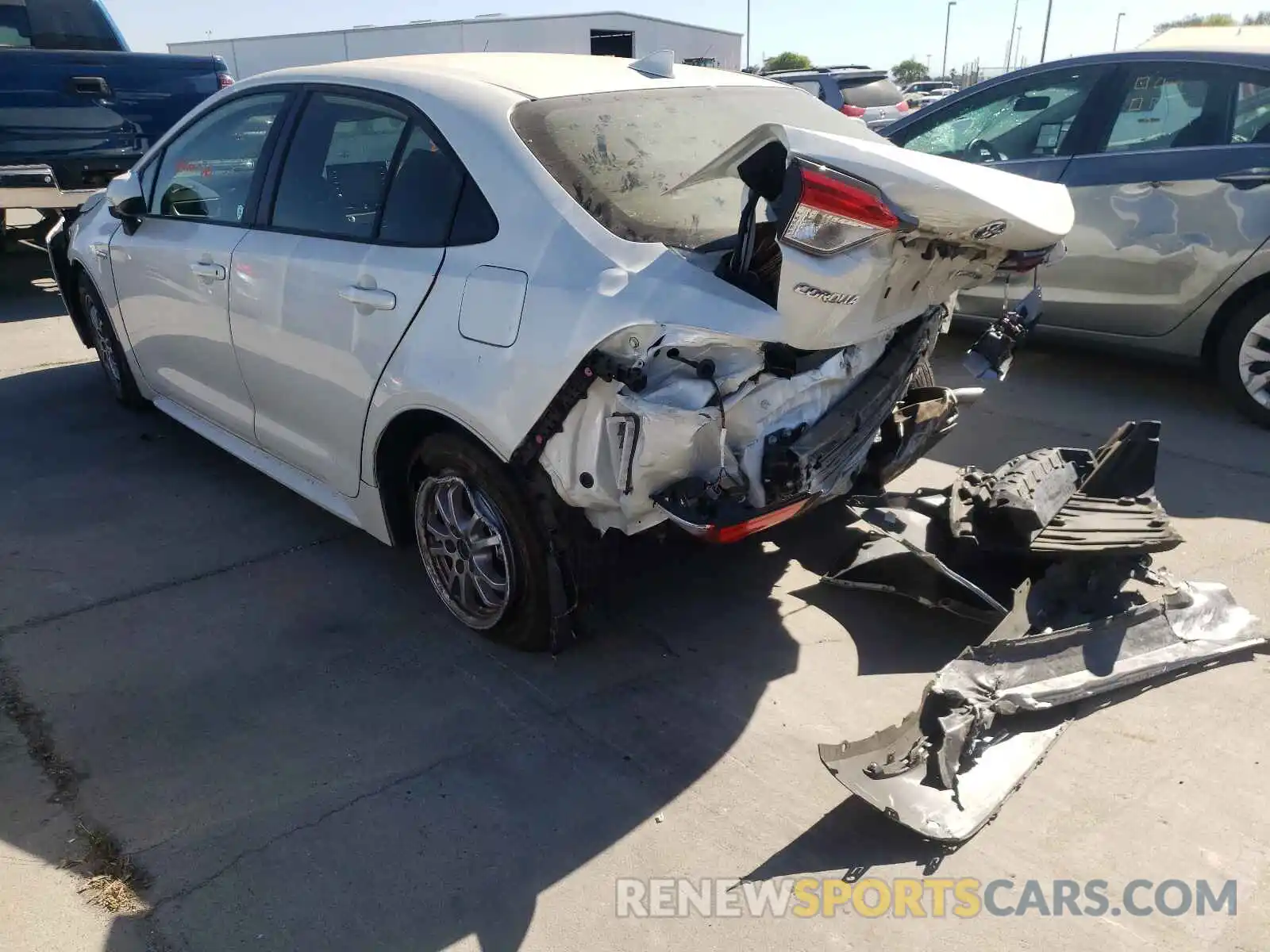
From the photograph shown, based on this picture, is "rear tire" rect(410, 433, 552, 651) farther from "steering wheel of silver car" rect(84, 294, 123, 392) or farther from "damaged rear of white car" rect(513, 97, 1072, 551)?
"steering wheel of silver car" rect(84, 294, 123, 392)

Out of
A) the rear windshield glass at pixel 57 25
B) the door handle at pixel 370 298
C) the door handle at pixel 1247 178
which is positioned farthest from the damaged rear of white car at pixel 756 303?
the rear windshield glass at pixel 57 25

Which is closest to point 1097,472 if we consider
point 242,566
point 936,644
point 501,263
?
point 936,644

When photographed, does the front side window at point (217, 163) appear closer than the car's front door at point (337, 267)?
No

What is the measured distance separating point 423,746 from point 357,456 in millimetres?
1097

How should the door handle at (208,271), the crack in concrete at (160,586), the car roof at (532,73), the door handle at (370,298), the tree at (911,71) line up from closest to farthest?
1. the door handle at (370,298)
2. the car roof at (532,73)
3. the crack in concrete at (160,586)
4. the door handle at (208,271)
5. the tree at (911,71)

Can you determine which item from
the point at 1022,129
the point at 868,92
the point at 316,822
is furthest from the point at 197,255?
the point at 868,92

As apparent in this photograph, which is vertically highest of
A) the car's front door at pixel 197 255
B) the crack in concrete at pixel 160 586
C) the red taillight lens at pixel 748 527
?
the car's front door at pixel 197 255

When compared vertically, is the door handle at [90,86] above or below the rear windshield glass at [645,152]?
above

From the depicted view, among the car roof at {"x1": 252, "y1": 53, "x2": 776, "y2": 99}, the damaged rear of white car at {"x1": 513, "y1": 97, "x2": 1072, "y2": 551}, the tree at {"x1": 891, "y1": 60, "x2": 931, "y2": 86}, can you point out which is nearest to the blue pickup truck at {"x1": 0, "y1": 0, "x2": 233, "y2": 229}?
the car roof at {"x1": 252, "y1": 53, "x2": 776, "y2": 99}

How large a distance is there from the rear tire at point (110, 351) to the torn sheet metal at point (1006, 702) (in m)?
4.48

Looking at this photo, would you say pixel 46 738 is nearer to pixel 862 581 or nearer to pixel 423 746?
pixel 423 746

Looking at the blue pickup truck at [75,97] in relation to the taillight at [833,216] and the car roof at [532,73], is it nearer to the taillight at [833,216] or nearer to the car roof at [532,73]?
the car roof at [532,73]

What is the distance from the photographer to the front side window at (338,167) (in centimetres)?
334

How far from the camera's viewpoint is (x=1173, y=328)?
529 centimetres
